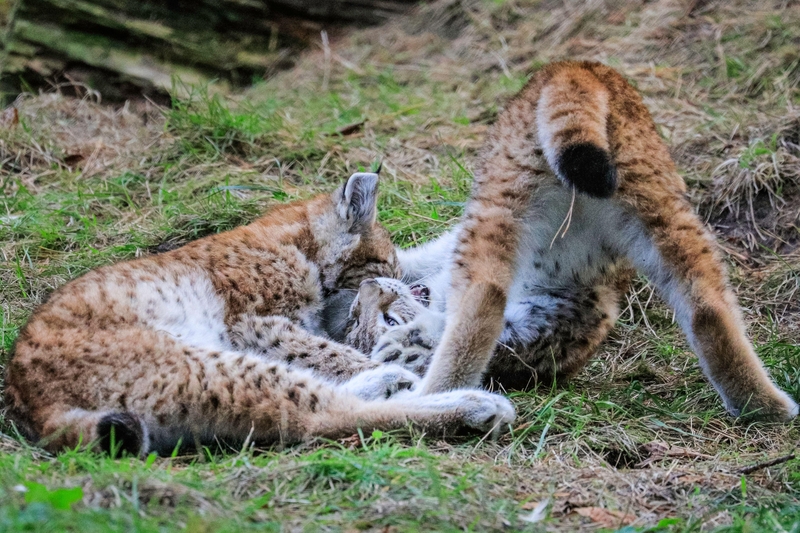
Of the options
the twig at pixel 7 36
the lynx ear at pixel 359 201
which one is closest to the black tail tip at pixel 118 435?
the lynx ear at pixel 359 201

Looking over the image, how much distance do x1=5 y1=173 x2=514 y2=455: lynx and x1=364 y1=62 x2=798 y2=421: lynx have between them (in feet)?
0.98

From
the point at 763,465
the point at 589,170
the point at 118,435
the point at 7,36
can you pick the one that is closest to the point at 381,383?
the point at 118,435

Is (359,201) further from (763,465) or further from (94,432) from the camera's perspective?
(763,465)

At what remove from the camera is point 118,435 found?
3.45 metres

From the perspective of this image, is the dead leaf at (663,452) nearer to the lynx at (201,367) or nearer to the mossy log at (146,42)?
the lynx at (201,367)

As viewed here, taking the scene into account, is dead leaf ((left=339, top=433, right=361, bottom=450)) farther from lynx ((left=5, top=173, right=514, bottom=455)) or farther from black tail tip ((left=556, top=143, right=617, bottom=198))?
black tail tip ((left=556, top=143, right=617, bottom=198))

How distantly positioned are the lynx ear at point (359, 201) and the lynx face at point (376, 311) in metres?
0.39

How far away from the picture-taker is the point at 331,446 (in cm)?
371

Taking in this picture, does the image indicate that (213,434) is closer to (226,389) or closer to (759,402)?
(226,389)

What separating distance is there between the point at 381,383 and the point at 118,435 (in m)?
1.25

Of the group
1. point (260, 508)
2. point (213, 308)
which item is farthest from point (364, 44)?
point (260, 508)

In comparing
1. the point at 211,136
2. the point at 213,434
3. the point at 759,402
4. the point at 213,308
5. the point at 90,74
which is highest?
the point at 90,74

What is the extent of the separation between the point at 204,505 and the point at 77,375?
1.21 m

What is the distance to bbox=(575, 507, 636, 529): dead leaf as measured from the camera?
2.98 metres
